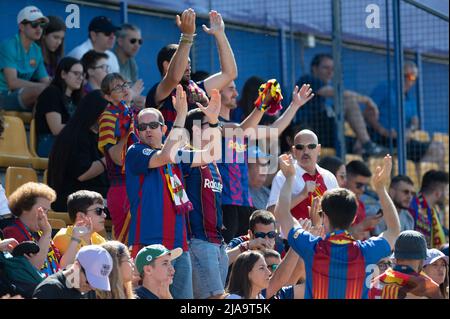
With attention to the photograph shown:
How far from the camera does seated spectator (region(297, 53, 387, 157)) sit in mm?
13875

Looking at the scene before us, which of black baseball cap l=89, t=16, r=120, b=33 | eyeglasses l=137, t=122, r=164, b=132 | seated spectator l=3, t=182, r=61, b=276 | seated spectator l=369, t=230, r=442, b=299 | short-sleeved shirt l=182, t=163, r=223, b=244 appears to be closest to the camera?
seated spectator l=369, t=230, r=442, b=299

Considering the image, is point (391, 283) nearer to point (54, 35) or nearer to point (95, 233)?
point (95, 233)

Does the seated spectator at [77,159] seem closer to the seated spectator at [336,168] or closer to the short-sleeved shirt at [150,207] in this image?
the short-sleeved shirt at [150,207]

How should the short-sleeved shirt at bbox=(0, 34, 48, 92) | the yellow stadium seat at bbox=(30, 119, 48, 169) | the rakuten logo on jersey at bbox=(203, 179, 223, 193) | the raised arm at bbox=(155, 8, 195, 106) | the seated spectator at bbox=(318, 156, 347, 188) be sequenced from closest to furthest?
1. the rakuten logo on jersey at bbox=(203, 179, 223, 193)
2. the raised arm at bbox=(155, 8, 195, 106)
3. the yellow stadium seat at bbox=(30, 119, 48, 169)
4. the seated spectator at bbox=(318, 156, 347, 188)
5. the short-sleeved shirt at bbox=(0, 34, 48, 92)

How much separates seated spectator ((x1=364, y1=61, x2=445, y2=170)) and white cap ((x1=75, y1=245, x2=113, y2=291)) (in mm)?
7292

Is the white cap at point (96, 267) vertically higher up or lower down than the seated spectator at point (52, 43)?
lower down

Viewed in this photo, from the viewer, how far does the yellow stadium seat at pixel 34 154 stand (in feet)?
36.8

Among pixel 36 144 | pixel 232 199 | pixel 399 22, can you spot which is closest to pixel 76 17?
pixel 36 144

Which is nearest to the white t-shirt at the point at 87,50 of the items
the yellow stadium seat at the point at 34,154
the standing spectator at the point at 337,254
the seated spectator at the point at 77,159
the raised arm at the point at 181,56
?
the yellow stadium seat at the point at 34,154

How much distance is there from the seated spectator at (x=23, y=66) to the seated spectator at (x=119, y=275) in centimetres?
441

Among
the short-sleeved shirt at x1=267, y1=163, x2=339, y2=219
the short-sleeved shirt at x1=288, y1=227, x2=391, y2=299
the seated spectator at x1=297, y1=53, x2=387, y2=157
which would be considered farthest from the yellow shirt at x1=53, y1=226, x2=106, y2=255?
the seated spectator at x1=297, y1=53, x2=387, y2=157

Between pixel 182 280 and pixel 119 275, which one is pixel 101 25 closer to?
pixel 182 280

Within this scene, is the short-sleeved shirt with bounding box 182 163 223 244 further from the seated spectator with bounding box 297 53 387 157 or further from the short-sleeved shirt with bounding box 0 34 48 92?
the seated spectator with bounding box 297 53 387 157

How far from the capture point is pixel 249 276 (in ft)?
25.9
